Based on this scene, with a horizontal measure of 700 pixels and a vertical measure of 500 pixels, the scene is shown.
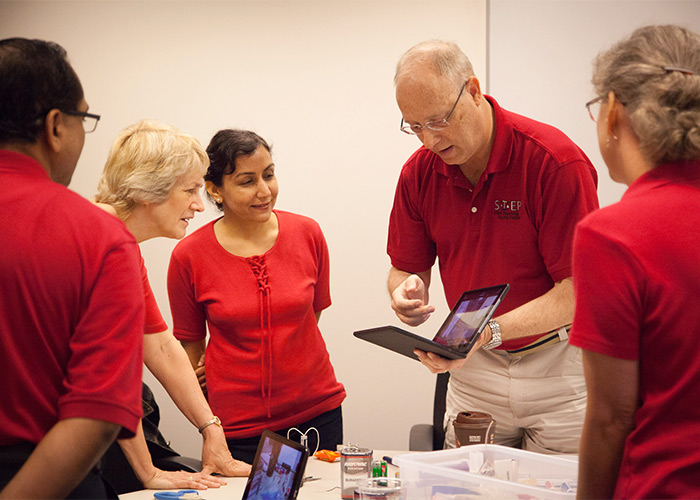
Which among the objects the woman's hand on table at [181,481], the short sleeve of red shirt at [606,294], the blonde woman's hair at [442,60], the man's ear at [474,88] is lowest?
the woman's hand on table at [181,481]

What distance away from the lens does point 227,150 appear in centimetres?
268

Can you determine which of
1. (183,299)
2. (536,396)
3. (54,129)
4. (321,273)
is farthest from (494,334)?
(54,129)

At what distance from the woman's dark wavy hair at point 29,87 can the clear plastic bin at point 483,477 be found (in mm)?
1058

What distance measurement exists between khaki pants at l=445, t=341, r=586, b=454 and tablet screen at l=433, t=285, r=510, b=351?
299 mm

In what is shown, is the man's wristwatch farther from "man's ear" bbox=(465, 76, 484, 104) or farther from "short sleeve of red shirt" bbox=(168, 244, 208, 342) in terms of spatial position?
"short sleeve of red shirt" bbox=(168, 244, 208, 342)

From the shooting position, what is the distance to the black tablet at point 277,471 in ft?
5.44

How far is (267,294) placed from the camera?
2.58 m

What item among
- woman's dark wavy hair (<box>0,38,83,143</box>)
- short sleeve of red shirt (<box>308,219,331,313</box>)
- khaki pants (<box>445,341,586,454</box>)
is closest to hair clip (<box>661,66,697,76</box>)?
woman's dark wavy hair (<box>0,38,83,143</box>)

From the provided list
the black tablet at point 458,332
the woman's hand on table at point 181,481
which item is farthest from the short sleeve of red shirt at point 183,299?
the black tablet at point 458,332

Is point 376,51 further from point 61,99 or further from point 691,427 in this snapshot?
Answer: point 691,427

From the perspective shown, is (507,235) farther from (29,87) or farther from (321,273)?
(29,87)

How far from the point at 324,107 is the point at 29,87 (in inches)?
112

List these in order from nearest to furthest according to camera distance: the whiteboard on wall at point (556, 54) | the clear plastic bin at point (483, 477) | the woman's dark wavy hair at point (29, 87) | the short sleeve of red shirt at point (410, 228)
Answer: the woman's dark wavy hair at point (29, 87)
the clear plastic bin at point (483, 477)
the short sleeve of red shirt at point (410, 228)
the whiteboard on wall at point (556, 54)

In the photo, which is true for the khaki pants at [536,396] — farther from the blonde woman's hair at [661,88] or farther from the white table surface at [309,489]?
the blonde woman's hair at [661,88]
